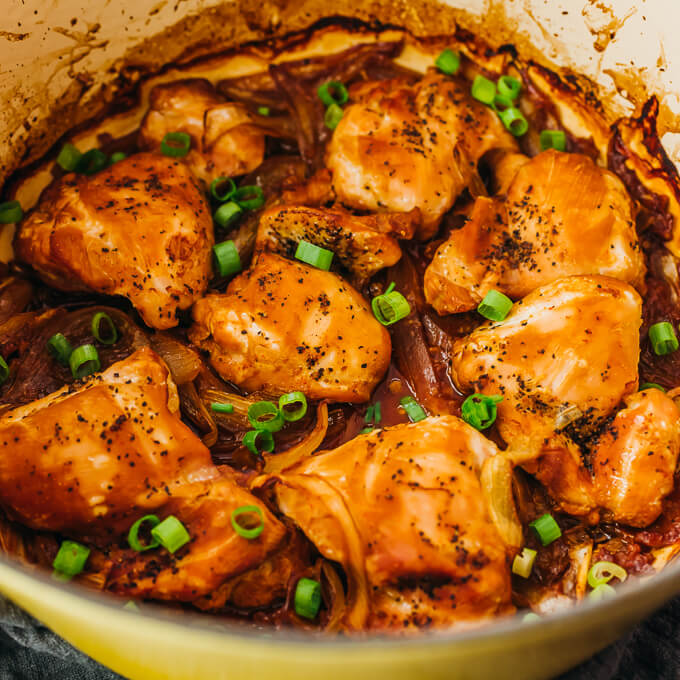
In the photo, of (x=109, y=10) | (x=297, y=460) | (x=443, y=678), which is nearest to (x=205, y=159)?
(x=109, y=10)

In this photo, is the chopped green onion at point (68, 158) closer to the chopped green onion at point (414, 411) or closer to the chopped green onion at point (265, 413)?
the chopped green onion at point (265, 413)

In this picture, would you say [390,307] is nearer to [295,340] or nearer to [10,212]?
Answer: [295,340]

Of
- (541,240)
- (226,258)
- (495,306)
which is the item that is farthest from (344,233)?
(541,240)

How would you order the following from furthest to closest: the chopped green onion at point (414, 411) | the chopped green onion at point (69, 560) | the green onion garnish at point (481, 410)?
the chopped green onion at point (414, 411) → the green onion garnish at point (481, 410) → the chopped green onion at point (69, 560)

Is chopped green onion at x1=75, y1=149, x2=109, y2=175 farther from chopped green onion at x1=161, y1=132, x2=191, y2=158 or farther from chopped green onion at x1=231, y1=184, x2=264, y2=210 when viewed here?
chopped green onion at x1=231, y1=184, x2=264, y2=210

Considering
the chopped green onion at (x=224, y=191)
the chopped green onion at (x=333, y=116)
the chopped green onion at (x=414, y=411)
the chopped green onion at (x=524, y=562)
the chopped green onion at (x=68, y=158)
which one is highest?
the chopped green onion at (x=333, y=116)

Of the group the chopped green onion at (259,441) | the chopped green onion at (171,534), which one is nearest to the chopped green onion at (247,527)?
the chopped green onion at (171,534)
